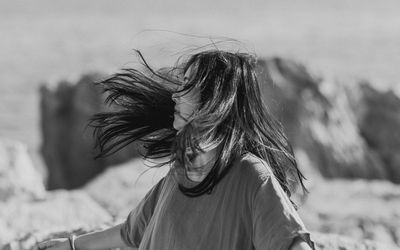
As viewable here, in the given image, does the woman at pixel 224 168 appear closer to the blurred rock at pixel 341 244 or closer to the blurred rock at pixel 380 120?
the blurred rock at pixel 341 244

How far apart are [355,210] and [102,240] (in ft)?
9.09

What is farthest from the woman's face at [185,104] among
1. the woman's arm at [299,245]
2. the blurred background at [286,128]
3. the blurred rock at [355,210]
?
the blurred rock at [355,210]

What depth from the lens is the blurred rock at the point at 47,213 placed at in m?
4.23

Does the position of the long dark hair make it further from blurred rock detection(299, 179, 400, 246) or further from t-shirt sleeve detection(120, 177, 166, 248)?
A: blurred rock detection(299, 179, 400, 246)

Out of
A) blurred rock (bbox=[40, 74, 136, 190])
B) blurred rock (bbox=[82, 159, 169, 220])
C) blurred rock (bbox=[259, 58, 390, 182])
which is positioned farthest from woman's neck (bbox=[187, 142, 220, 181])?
blurred rock (bbox=[40, 74, 136, 190])

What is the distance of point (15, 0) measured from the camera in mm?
33781

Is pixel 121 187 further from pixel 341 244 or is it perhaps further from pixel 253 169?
pixel 253 169

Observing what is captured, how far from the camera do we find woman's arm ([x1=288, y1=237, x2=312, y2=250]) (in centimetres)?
208

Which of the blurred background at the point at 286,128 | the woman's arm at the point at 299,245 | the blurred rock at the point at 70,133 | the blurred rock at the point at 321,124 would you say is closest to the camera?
the woman's arm at the point at 299,245

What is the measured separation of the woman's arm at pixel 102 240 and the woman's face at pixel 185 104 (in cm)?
55

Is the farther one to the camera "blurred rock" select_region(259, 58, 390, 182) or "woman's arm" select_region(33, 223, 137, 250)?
"blurred rock" select_region(259, 58, 390, 182)

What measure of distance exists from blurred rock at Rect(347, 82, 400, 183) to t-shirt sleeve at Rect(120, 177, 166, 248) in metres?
5.34

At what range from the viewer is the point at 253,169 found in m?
2.28

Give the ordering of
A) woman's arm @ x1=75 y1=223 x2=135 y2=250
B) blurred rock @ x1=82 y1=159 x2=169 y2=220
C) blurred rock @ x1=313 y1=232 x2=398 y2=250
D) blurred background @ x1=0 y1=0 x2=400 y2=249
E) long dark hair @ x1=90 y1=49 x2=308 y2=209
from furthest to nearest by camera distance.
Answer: blurred rock @ x1=82 y1=159 x2=169 y2=220 → blurred background @ x1=0 y1=0 x2=400 y2=249 → blurred rock @ x1=313 y1=232 x2=398 y2=250 → woman's arm @ x1=75 y1=223 x2=135 y2=250 → long dark hair @ x1=90 y1=49 x2=308 y2=209
